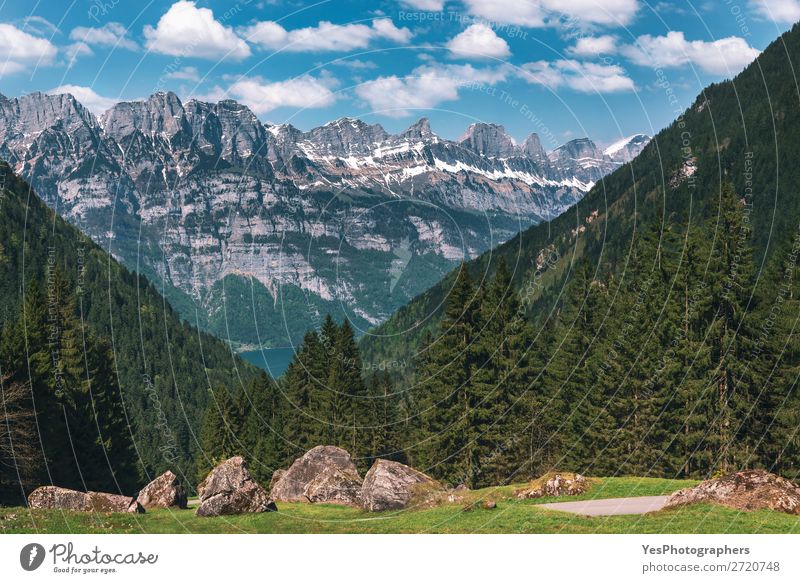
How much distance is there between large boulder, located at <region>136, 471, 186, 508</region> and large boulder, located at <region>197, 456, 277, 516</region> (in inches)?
156

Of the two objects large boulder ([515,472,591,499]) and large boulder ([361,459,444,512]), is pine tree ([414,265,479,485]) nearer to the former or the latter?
large boulder ([361,459,444,512])

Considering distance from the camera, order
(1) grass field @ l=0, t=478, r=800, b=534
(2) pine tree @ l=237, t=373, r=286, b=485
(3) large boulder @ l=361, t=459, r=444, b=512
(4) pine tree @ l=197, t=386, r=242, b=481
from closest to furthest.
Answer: (1) grass field @ l=0, t=478, r=800, b=534 → (3) large boulder @ l=361, t=459, r=444, b=512 → (2) pine tree @ l=237, t=373, r=286, b=485 → (4) pine tree @ l=197, t=386, r=242, b=481

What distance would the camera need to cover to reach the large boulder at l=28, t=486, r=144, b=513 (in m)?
35.7

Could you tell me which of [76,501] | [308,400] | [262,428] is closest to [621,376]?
[308,400]

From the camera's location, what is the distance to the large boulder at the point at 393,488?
41031 millimetres

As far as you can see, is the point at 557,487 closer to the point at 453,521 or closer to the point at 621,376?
the point at 453,521

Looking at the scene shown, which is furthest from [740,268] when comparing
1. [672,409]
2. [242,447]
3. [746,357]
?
[242,447]

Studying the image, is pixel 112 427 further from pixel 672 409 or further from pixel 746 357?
pixel 746 357

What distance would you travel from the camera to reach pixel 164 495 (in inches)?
1687

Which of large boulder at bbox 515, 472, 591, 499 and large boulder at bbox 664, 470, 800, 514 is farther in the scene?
large boulder at bbox 515, 472, 591, 499

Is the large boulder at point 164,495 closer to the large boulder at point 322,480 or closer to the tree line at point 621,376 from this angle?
the large boulder at point 322,480

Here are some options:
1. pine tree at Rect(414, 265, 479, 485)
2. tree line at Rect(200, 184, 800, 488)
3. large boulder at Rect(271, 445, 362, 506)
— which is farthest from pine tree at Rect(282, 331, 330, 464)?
pine tree at Rect(414, 265, 479, 485)

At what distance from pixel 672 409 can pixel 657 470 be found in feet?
16.1
